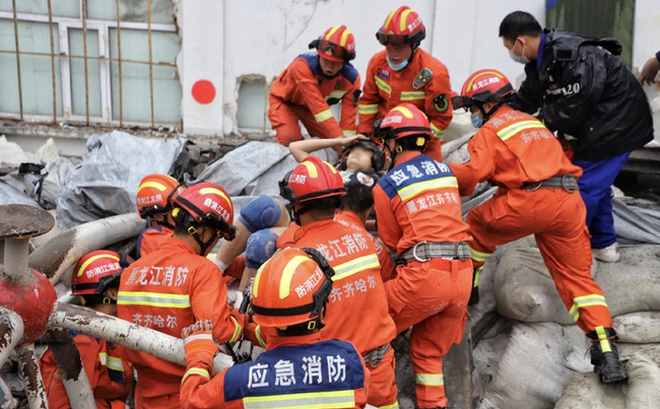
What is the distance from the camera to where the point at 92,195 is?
5203mm

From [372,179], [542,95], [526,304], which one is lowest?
[526,304]

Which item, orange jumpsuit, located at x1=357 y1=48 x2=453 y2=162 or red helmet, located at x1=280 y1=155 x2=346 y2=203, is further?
orange jumpsuit, located at x1=357 y1=48 x2=453 y2=162

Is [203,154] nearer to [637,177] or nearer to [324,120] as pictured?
[324,120]

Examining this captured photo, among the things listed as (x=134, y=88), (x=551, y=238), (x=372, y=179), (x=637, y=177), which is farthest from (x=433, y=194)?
(x=134, y=88)

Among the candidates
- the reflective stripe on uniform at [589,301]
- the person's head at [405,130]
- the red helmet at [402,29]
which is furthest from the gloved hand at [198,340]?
the red helmet at [402,29]

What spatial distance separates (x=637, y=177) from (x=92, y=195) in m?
4.85

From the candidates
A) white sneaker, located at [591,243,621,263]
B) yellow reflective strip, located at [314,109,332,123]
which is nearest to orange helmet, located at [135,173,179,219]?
yellow reflective strip, located at [314,109,332,123]

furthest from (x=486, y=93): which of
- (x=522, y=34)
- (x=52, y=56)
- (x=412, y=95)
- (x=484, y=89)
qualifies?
(x=52, y=56)

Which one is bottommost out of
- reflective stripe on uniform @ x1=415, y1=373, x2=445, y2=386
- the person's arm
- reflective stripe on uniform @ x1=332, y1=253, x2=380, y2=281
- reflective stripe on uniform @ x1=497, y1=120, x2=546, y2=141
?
reflective stripe on uniform @ x1=415, y1=373, x2=445, y2=386

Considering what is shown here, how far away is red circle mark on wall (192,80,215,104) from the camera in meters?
6.92

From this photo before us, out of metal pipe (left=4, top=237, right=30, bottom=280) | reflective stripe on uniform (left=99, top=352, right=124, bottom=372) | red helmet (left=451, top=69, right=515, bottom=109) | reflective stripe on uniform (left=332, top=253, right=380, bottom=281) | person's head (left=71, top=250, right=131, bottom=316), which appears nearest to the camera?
metal pipe (left=4, top=237, right=30, bottom=280)

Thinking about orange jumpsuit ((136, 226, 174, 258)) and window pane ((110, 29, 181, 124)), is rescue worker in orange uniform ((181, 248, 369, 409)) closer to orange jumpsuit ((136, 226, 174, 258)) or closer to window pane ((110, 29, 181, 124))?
orange jumpsuit ((136, 226, 174, 258))

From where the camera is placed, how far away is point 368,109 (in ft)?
17.4

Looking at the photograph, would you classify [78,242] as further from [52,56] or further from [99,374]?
[52,56]
